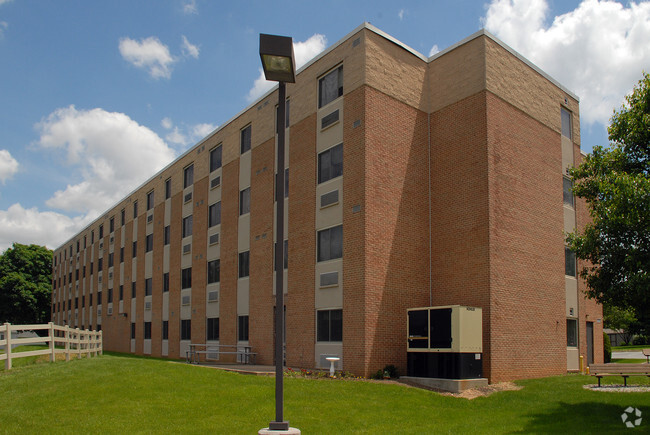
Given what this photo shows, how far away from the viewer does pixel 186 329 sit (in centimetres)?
3291

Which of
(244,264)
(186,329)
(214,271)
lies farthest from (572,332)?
(186,329)

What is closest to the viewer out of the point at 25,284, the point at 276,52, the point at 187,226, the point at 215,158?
the point at 276,52

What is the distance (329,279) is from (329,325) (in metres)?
1.64

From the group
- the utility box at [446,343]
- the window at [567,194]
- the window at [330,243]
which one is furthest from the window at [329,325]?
the window at [567,194]

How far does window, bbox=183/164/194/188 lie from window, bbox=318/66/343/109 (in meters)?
13.7

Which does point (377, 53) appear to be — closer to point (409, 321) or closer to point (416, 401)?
point (409, 321)

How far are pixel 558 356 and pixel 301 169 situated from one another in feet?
39.5

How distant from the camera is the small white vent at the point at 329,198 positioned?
71.1 feet

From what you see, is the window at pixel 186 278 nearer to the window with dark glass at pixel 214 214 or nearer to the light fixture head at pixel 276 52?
the window with dark glass at pixel 214 214

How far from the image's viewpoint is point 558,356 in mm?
22094

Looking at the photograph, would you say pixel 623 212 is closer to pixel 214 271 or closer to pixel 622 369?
pixel 622 369

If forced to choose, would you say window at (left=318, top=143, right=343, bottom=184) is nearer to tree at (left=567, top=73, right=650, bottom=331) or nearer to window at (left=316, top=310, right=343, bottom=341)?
window at (left=316, top=310, right=343, bottom=341)

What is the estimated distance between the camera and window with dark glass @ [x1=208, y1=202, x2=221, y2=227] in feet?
102

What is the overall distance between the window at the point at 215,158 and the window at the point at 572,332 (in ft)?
61.3
